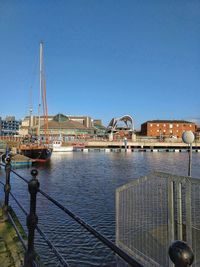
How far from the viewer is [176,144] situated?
141 meters

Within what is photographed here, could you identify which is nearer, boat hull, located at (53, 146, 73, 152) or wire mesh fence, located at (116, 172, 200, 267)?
wire mesh fence, located at (116, 172, 200, 267)

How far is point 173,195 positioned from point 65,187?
68.2ft

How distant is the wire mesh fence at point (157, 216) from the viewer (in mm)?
5160

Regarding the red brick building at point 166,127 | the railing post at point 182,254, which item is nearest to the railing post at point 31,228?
the railing post at point 182,254

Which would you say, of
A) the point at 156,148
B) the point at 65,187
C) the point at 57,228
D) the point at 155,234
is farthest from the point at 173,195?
the point at 156,148

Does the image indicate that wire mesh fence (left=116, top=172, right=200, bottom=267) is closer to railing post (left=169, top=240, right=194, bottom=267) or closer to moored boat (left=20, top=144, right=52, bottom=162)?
railing post (left=169, top=240, right=194, bottom=267)

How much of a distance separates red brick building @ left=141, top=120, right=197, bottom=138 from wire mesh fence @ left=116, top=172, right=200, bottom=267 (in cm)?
16293

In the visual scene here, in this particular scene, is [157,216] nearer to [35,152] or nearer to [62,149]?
[35,152]

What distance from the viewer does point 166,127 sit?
170875mm

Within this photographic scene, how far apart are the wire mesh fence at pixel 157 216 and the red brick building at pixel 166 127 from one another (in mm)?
162934

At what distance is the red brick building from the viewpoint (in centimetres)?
16950

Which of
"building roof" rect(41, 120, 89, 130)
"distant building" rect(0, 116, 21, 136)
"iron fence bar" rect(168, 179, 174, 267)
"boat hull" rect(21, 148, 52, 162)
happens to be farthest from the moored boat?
"building roof" rect(41, 120, 89, 130)

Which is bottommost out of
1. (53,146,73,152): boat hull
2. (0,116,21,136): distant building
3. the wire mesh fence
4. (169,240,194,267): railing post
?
(53,146,73,152): boat hull

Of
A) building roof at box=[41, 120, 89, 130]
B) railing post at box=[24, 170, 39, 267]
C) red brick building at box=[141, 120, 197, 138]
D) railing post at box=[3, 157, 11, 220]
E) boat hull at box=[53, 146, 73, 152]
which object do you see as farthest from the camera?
building roof at box=[41, 120, 89, 130]
